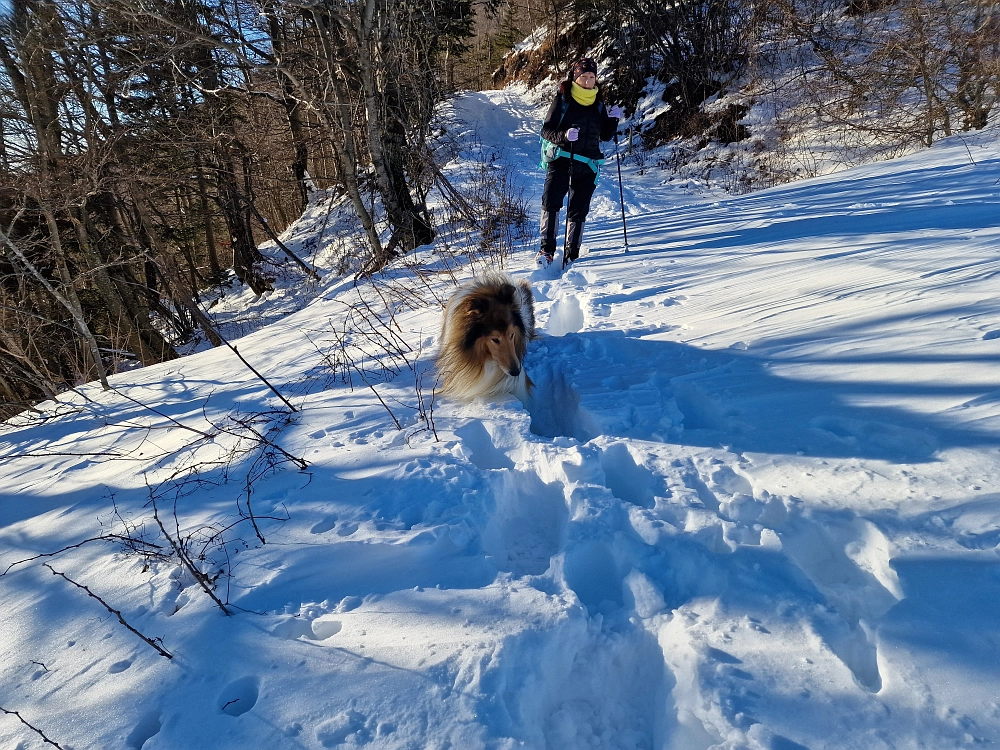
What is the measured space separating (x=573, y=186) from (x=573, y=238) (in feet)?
1.82

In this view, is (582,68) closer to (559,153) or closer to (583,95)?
(583,95)

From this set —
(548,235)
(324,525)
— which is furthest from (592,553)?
(548,235)

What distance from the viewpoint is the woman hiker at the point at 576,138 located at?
4891mm

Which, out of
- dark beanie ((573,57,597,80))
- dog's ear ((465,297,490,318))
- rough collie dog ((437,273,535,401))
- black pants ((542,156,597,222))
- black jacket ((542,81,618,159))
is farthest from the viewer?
black pants ((542,156,597,222))

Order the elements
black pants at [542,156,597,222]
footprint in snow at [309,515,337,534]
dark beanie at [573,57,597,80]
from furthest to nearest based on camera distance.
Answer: black pants at [542,156,597,222], dark beanie at [573,57,597,80], footprint in snow at [309,515,337,534]

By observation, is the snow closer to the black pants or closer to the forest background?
the forest background

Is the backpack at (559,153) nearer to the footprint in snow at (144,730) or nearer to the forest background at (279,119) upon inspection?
the forest background at (279,119)

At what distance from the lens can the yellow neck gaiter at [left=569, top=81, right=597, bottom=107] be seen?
489cm

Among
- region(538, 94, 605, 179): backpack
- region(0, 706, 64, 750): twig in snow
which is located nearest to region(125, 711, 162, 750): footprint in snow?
region(0, 706, 64, 750): twig in snow

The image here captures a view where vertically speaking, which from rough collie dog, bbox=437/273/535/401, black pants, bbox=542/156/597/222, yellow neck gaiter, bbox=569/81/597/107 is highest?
yellow neck gaiter, bbox=569/81/597/107

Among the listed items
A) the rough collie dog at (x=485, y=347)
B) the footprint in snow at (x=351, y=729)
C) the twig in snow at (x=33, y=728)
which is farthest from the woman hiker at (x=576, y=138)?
the twig in snow at (x=33, y=728)

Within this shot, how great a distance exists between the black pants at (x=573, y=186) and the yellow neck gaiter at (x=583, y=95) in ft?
1.82

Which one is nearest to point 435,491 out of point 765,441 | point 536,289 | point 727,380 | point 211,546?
point 211,546

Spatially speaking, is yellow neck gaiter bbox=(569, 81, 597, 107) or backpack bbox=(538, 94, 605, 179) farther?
backpack bbox=(538, 94, 605, 179)
